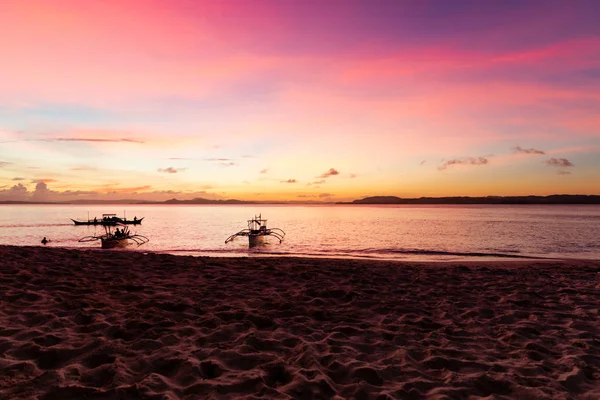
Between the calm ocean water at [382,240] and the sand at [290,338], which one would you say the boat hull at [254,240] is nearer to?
the calm ocean water at [382,240]

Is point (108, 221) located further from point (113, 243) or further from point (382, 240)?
point (382, 240)

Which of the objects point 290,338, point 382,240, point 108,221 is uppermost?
point 290,338

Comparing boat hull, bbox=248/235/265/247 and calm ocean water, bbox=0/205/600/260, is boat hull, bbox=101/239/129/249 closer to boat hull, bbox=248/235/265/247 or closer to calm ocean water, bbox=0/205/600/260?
calm ocean water, bbox=0/205/600/260

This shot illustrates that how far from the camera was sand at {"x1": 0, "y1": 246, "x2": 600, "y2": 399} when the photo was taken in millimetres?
4551

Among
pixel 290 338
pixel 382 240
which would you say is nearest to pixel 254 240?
pixel 382 240

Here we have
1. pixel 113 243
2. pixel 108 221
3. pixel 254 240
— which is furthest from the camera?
pixel 108 221

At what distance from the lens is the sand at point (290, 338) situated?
4551 millimetres

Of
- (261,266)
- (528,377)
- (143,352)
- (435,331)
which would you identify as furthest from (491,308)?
(261,266)

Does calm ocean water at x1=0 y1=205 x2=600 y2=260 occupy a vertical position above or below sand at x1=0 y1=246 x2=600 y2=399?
below

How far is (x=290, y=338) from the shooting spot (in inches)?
244

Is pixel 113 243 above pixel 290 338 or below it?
below

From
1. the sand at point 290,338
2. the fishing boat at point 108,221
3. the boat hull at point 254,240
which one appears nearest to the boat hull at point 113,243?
the boat hull at point 254,240

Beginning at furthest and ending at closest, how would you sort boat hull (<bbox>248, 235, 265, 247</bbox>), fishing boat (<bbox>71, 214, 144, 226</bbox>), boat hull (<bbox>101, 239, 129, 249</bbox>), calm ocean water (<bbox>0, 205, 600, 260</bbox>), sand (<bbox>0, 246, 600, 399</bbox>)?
fishing boat (<bbox>71, 214, 144, 226</bbox>)
boat hull (<bbox>248, 235, 265, 247</bbox>)
boat hull (<bbox>101, 239, 129, 249</bbox>)
calm ocean water (<bbox>0, 205, 600, 260</bbox>)
sand (<bbox>0, 246, 600, 399</bbox>)

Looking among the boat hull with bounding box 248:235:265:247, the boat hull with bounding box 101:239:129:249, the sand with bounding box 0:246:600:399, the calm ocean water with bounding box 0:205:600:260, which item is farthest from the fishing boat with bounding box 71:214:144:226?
the sand with bounding box 0:246:600:399
